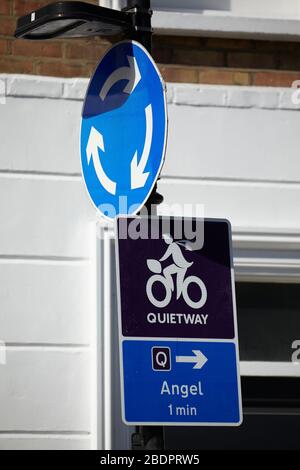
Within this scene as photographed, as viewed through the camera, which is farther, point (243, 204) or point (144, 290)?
point (243, 204)

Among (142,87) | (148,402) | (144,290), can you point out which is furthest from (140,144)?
(148,402)

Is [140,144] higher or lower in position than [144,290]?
higher

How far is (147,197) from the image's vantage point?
4.86 metres

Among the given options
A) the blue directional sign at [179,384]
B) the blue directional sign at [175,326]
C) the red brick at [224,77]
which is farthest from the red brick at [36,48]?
the blue directional sign at [179,384]

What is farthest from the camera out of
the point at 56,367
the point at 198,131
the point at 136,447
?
the point at 198,131

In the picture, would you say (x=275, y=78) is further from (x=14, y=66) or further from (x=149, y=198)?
(x=149, y=198)

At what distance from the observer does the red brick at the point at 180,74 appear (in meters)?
6.74

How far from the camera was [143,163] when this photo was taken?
4.94 metres

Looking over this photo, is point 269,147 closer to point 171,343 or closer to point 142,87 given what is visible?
point 142,87

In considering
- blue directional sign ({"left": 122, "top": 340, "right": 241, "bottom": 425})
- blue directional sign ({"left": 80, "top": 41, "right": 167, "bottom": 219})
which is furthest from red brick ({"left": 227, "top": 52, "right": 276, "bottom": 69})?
blue directional sign ({"left": 122, "top": 340, "right": 241, "bottom": 425})

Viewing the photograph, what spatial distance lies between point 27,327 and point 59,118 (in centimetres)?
112

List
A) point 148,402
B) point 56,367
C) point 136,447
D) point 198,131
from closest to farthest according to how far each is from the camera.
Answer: point 148,402 → point 136,447 → point 56,367 → point 198,131

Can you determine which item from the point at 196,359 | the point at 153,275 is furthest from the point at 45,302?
the point at 196,359

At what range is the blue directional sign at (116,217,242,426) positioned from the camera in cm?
462
